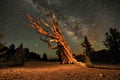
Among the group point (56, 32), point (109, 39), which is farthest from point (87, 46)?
point (56, 32)

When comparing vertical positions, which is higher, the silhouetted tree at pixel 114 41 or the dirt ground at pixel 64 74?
the silhouetted tree at pixel 114 41

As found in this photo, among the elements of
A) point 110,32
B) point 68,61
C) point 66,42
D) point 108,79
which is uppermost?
point 110,32

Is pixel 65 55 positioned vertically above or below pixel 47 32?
below

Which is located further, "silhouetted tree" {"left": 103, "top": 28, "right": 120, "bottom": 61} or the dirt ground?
"silhouetted tree" {"left": 103, "top": 28, "right": 120, "bottom": 61}

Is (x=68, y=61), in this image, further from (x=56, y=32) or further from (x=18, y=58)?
(x=18, y=58)

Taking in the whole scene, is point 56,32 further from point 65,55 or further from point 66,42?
point 65,55

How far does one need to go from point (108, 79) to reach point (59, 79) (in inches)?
134

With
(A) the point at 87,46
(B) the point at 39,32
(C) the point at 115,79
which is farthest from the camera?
(A) the point at 87,46

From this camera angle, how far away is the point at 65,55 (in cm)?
2403

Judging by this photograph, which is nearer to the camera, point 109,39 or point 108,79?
point 108,79

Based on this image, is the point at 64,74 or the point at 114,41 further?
the point at 114,41

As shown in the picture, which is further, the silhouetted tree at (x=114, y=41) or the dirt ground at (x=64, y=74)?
the silhouetted tree at (x=114, y=41)

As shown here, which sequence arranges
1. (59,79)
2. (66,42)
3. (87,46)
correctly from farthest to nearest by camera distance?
(87,46) < (66,42) < (59,79)

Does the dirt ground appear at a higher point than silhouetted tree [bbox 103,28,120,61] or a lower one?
lower
